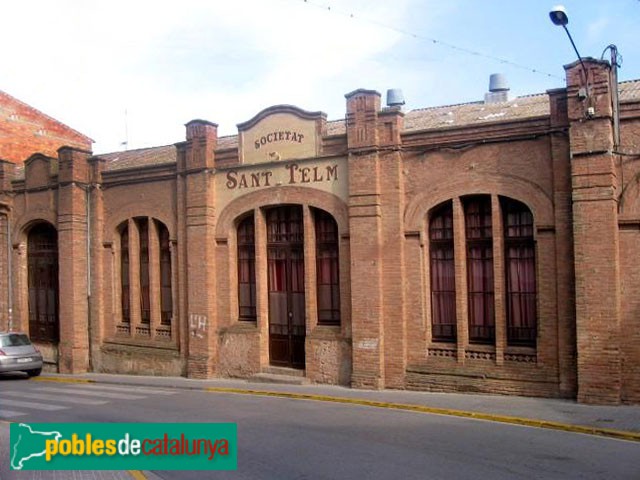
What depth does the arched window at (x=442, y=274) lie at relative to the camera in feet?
52.0

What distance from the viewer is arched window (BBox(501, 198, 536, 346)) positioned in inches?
583

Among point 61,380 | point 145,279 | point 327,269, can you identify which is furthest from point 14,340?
point 327,269

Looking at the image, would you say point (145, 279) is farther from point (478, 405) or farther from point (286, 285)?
point (478, 405)

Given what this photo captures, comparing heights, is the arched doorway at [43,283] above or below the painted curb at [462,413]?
above

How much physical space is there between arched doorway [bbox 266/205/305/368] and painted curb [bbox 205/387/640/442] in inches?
75.4

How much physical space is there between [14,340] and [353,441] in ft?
45.7

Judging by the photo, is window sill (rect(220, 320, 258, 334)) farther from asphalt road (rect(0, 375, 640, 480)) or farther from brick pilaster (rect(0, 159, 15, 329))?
brick pilaster (rect(0, 159, 15, 329))

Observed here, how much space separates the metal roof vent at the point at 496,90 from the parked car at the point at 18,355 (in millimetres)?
15509

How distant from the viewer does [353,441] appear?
35.2 ft

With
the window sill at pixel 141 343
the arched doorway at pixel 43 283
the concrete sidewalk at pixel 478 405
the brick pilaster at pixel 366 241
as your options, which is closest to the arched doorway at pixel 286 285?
the concrete sidewalk at pixel 478 405

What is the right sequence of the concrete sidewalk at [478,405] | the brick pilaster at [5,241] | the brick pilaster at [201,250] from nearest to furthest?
the concrete sidewalk at [478,405], the brick pilaster at [201,250], the brick pilaster at [5,241]

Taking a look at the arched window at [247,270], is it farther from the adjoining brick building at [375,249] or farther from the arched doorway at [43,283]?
the arched doorway at [43,283]

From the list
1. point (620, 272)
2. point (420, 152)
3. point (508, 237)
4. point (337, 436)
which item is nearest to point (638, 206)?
point (620, 272)

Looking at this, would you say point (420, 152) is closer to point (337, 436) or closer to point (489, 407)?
point (489, 407)
